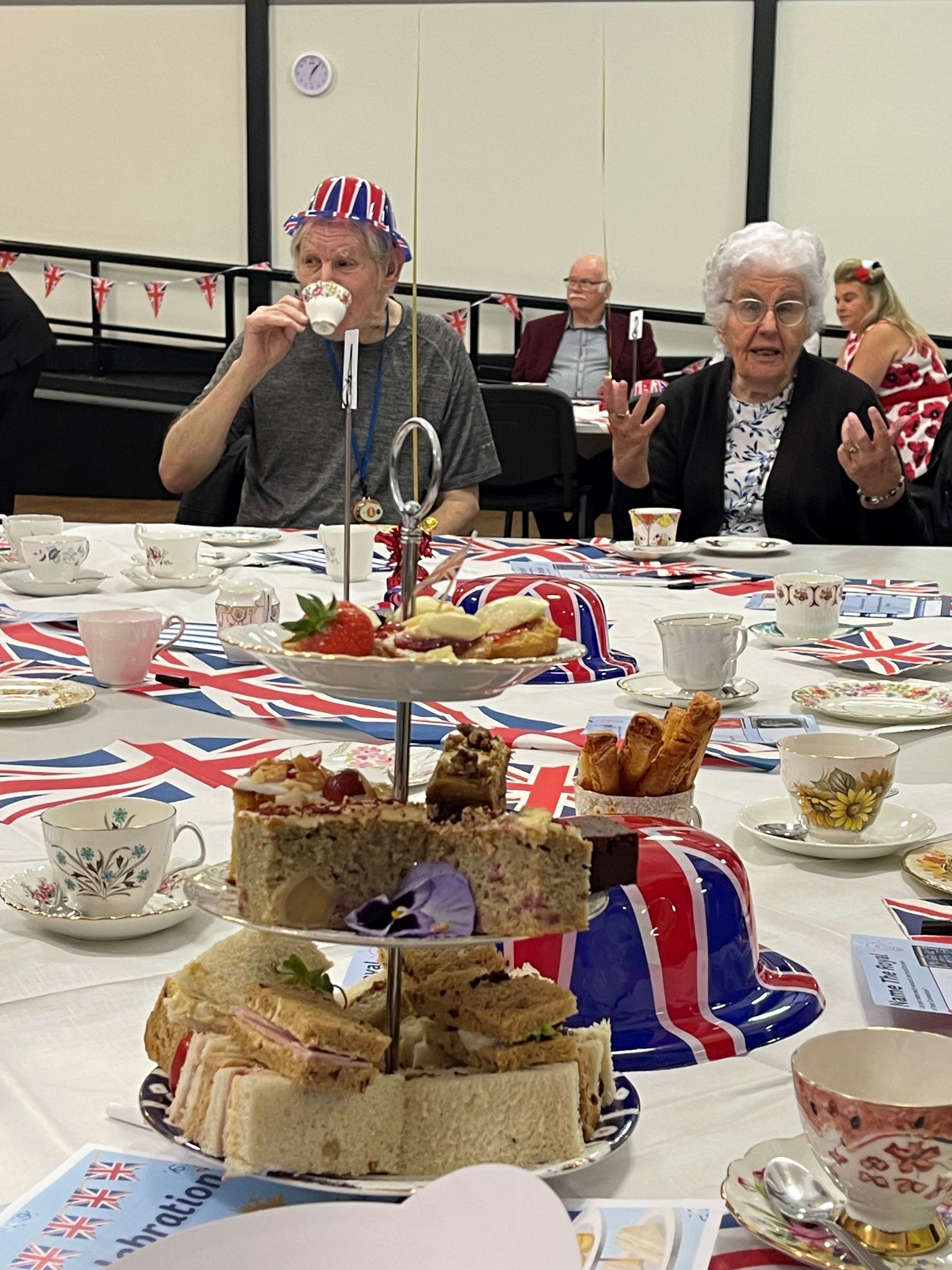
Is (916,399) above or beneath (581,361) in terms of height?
beneath

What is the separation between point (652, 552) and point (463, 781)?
1893 millimetres

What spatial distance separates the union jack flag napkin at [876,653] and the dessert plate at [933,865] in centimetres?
62

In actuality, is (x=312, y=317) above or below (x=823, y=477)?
above

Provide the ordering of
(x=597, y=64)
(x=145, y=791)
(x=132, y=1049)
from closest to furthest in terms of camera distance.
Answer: (x=132, y=1049), (x=145, y=791), (x=597, y=64)

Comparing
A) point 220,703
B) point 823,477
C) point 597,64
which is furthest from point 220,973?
point 597,64

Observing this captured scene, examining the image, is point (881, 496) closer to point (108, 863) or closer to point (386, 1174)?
point (108, 863)

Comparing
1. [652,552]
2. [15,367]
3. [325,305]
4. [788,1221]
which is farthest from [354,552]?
[15,367]

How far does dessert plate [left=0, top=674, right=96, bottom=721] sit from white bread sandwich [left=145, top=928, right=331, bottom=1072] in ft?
2.59

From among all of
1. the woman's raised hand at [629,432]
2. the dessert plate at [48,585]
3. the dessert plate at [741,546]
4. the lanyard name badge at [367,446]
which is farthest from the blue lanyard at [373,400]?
the dessert plate at [48,585]

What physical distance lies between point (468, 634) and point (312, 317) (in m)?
2.21

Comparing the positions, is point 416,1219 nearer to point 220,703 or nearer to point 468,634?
point 468,634

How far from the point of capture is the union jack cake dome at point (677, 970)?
2.63 ft

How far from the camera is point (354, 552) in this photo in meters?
2.18

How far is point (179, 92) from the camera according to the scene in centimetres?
826
